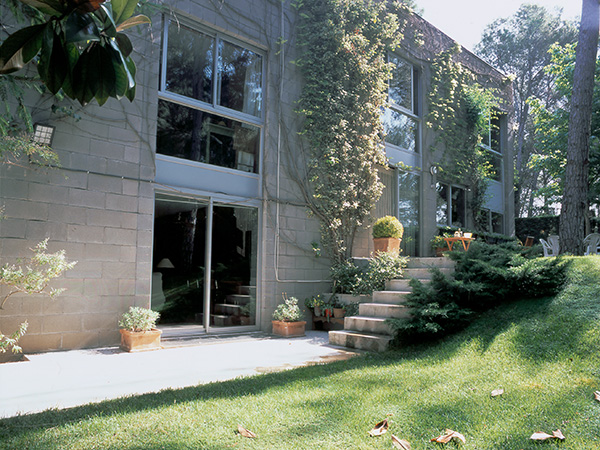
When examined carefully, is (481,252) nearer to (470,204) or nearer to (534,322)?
(534,322)

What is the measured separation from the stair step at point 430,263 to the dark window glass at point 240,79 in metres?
3.74

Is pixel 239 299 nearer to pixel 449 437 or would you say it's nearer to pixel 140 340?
pixel 140 340

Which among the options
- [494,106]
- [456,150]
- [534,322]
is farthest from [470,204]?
[534,322]

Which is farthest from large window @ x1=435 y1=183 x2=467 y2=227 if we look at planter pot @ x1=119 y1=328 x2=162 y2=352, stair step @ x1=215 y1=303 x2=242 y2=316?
planter pot @ x1=119 y1=328 x2=162 y2=352

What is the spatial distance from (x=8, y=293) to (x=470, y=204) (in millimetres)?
10785

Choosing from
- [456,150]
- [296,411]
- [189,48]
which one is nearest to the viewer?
[296,411]

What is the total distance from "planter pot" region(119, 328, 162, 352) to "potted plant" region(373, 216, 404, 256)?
164 inches

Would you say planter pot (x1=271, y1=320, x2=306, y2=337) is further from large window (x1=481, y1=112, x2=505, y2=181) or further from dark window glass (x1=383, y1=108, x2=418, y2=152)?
large window (x1=481, y1=112, x2=505, y2=181)

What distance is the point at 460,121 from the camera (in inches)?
459

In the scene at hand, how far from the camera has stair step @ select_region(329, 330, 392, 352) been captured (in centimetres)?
525

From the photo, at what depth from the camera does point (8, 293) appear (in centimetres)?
495

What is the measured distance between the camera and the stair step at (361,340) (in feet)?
17.2

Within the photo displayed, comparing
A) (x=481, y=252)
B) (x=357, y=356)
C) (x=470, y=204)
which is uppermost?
(x=470, y=204)

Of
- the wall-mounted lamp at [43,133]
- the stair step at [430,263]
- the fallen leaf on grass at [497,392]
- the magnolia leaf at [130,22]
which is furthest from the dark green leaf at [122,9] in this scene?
the stair step at [430,263]
